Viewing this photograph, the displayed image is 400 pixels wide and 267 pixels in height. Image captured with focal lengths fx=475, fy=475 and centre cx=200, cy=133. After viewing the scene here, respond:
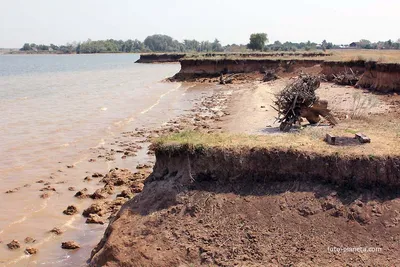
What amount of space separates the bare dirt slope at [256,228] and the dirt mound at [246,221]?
15 mm

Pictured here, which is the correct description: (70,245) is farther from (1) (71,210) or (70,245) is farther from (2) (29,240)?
(1) (71,210)

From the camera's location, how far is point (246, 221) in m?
7.71

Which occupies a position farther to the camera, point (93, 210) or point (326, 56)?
point (326, 56)

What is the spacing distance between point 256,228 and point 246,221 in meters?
0.21

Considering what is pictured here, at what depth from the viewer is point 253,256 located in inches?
282

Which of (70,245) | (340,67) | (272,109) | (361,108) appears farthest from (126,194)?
(340,67)

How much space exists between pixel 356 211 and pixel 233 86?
3254cm

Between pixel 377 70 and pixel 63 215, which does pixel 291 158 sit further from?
pixel 377 70

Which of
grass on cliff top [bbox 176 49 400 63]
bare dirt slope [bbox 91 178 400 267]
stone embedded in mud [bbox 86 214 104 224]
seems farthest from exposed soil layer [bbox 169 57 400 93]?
stone embedded in mud [bbox 86 214 104 224]

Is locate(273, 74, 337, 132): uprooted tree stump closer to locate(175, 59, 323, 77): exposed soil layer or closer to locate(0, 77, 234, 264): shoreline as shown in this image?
locate(0, 77, 234, 264): shoreline

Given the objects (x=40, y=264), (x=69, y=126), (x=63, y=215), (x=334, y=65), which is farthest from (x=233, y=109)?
(x=40, y=264)

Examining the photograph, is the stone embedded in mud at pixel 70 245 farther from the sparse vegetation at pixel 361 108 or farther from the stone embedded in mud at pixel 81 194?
the sparse vegetation at pixel 361 108

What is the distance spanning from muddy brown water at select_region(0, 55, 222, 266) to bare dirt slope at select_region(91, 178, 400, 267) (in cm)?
148

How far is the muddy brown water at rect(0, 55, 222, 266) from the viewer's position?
9.62 m
